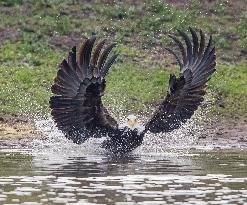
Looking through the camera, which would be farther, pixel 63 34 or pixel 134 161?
pixel 63 34

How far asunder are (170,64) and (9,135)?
7.25 m

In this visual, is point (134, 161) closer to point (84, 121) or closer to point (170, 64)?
point (84, 121)

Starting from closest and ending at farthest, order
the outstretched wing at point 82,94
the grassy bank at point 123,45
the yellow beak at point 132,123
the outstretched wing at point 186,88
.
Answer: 1. the outstretched wing at point 82,94
2. the yellow beak at point 132,123
3. the outstretched wing at point 186,88
4. the grassy bank at point 123,45

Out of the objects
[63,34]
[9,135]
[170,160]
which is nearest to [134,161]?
[170,160]

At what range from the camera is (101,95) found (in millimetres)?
15898

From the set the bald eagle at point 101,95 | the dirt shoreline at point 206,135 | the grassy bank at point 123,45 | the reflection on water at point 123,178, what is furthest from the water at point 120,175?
the grassy bank at point 123,45

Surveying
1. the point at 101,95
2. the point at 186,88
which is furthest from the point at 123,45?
the point at 101,95

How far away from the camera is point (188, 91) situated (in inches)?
692

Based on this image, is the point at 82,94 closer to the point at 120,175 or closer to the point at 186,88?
the point at 186,88

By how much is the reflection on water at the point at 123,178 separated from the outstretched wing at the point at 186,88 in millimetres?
735

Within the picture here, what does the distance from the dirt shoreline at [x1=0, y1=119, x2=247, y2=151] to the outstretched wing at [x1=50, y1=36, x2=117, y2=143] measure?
1.81 m

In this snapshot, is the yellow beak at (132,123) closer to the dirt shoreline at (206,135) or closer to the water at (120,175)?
the water at (120,175)

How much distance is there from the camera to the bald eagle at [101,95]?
52.0 feet

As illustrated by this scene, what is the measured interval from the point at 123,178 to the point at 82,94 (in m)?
3.08
